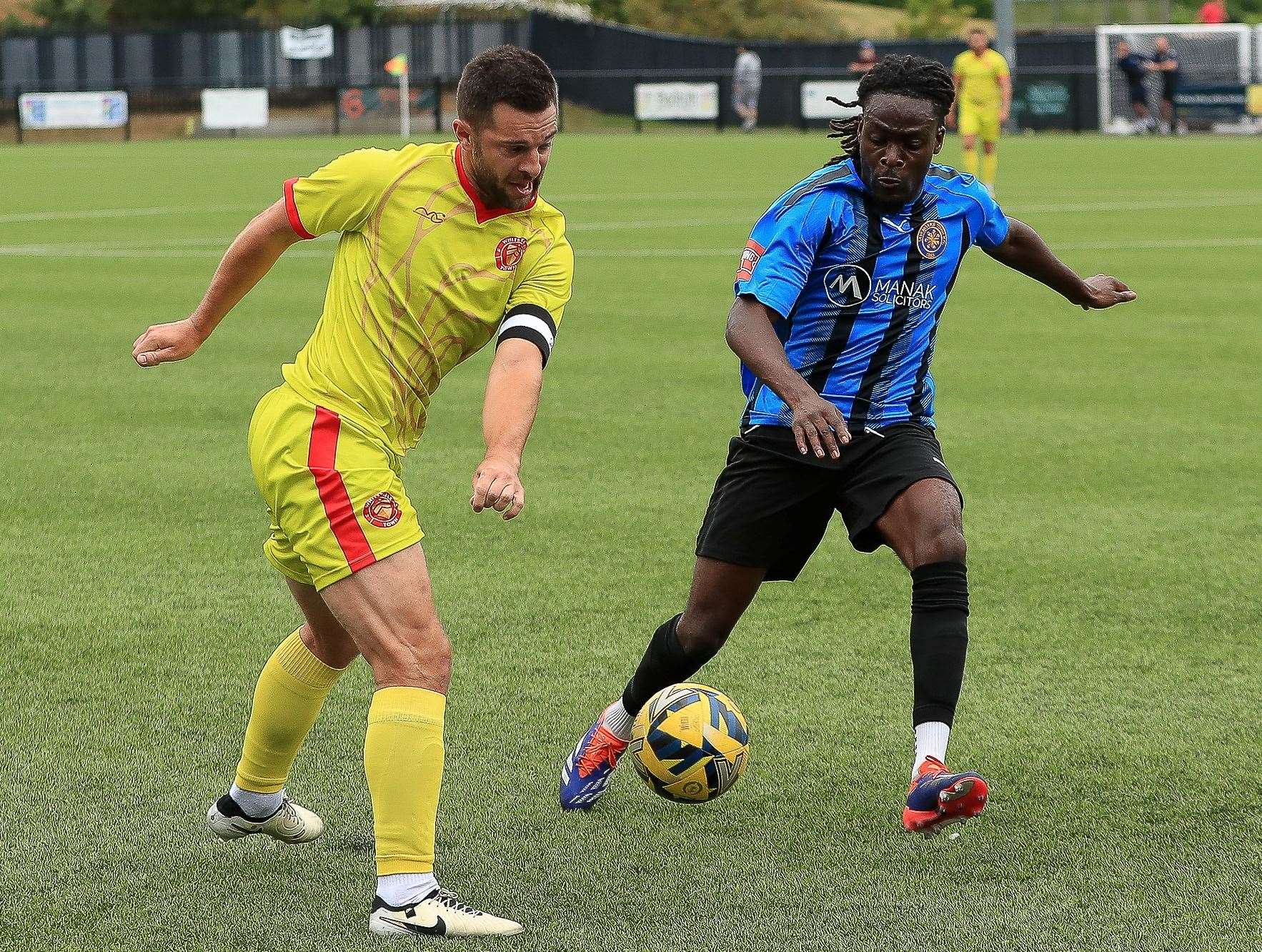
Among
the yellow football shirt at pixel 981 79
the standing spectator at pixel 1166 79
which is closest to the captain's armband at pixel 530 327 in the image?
the yellow football shirt at pixel 981 79

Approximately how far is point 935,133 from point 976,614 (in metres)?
2.54

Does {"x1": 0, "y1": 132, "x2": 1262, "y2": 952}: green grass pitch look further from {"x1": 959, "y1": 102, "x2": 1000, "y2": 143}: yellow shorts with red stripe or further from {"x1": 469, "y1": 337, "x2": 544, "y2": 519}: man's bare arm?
{"x1": 959, "y1": 102, "x2": 1000, "y2": 143}: yellow shorts with red stripe

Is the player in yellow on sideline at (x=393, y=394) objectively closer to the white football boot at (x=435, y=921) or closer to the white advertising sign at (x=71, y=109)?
the white football boot at (x=435, y=921)

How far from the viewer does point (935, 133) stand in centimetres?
476

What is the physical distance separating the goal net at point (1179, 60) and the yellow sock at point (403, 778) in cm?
4664

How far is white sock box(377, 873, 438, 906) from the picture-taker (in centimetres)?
405

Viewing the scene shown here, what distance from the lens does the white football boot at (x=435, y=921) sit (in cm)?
403

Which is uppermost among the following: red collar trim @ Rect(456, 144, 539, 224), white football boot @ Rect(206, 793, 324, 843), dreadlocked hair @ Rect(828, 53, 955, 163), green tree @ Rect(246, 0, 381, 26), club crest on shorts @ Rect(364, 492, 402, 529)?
green tree @ Rect(246, 0, 381, 26)

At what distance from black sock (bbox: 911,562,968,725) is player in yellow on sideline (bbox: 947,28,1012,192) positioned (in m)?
23.1

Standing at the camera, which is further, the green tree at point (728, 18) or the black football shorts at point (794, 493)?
the green tree at point (728, 18)

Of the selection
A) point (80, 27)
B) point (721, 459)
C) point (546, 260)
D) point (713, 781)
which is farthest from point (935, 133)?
point (80, 27)

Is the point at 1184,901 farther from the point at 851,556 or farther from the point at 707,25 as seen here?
the point at 707,25

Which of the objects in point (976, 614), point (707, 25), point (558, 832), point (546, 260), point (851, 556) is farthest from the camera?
point (707, 25)

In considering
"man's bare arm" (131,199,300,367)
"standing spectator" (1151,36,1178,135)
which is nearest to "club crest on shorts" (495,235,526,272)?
"man's bare arm" (131,199,300,367)
